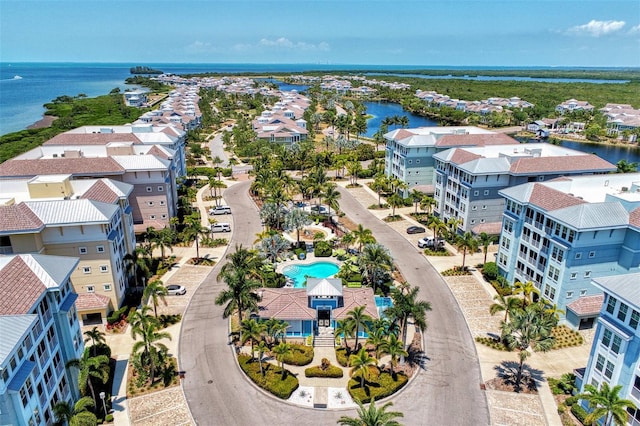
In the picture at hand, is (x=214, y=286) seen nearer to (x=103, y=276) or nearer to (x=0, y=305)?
(x=103, y=276)

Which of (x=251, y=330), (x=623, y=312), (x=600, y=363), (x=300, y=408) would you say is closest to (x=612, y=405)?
(x=600, y=363)

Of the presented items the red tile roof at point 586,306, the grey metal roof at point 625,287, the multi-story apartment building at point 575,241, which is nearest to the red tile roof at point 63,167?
the multi-story apartment building at point 575,241

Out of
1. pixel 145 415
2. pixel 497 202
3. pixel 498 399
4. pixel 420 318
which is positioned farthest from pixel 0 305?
pixel 497 202

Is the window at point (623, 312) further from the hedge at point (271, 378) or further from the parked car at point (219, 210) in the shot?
the parked car at point (219, 210)

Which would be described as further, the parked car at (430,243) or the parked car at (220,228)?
the parked car at (220,228)

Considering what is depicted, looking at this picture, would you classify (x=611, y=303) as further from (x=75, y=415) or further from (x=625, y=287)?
(x=75, y=415)

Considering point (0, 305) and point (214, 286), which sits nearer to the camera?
point (0, 305)

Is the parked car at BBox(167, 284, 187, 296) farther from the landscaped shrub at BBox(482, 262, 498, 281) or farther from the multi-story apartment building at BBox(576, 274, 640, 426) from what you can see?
the multi-story apartment building at BBox(576, 274, 640, 426)
